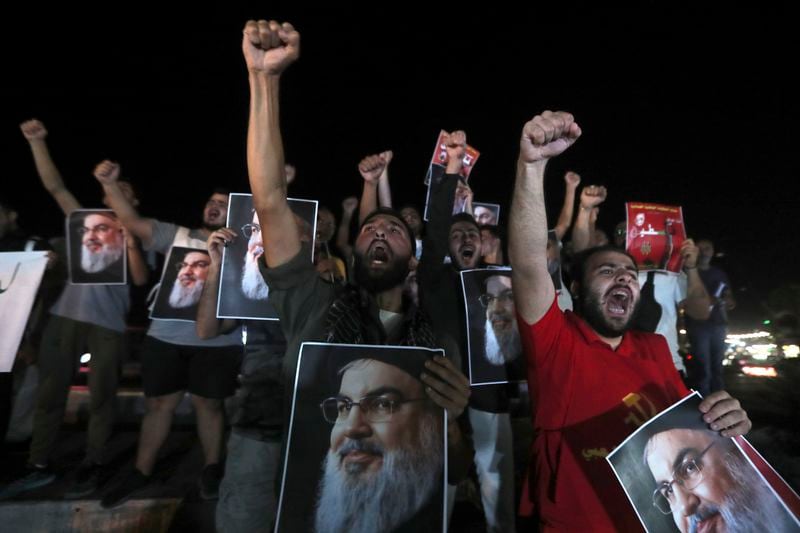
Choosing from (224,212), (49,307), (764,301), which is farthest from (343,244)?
(764,301)

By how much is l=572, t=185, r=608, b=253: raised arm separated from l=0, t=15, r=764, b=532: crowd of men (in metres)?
0.03

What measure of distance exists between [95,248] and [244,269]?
1.49 m

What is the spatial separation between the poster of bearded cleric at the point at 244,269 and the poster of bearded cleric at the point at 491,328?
3.07ft

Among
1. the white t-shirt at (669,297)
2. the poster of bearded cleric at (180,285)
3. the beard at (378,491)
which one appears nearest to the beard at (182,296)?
the poster of bearded cleric at (180,285)

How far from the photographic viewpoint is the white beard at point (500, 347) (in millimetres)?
2801

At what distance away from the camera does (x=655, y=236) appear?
13.1ft

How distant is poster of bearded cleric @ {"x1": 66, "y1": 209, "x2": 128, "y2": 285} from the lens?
3.64 metres

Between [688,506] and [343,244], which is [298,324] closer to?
[688,506]

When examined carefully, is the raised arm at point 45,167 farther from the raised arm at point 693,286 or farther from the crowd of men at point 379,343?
the raised arm at point 693,286

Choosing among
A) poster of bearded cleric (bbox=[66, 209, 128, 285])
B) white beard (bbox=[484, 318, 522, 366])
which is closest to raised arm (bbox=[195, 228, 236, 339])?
poster of bearded cleric (bbox=[66, 209, 128, 285])

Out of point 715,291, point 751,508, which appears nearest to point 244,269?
point 751,508

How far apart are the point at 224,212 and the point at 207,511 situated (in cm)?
201

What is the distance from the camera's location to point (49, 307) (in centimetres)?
382

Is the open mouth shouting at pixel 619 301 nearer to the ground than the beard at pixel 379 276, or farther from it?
nearer to the ground
